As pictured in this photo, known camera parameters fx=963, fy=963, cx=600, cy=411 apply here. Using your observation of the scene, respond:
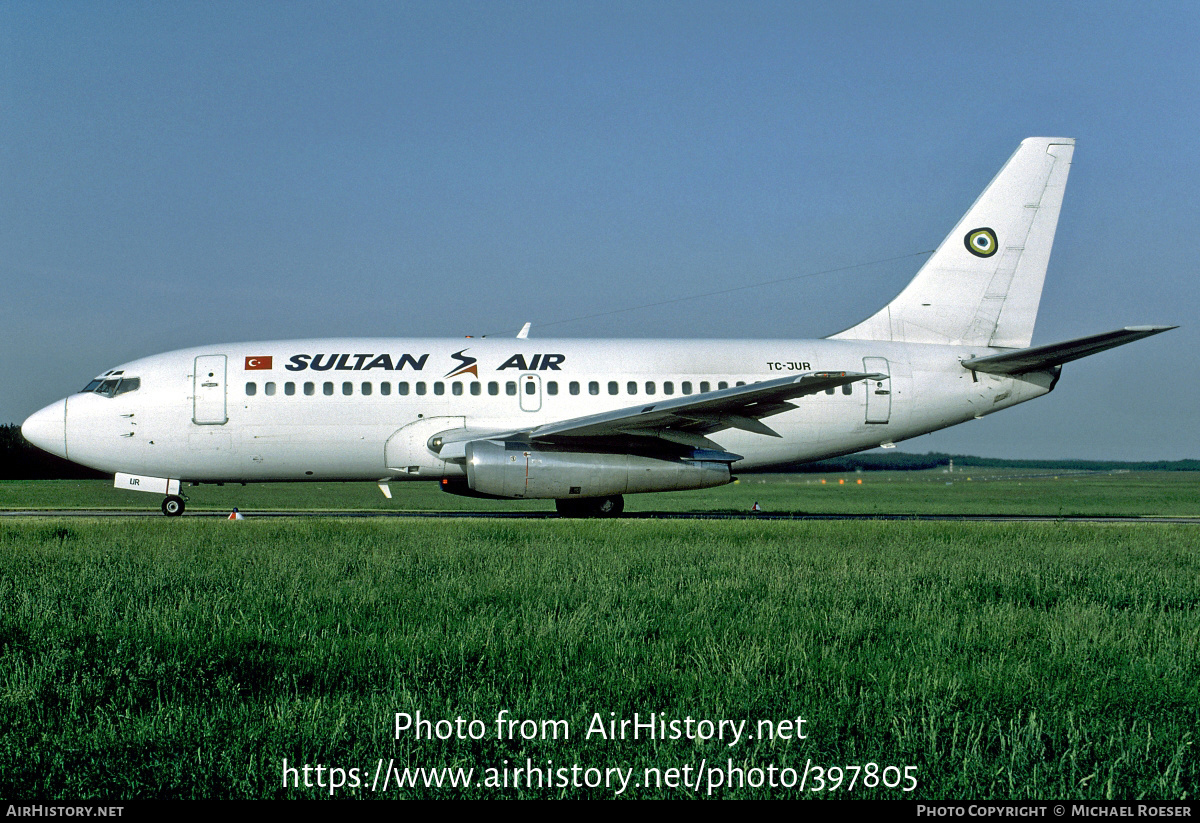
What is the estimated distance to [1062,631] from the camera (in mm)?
6176

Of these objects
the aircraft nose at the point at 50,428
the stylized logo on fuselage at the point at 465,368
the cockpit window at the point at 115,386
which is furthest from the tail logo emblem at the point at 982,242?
A: the aircraft nose at the point at 50,428

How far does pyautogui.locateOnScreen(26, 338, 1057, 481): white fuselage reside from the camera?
17.9 meters

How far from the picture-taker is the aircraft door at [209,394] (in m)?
17.8

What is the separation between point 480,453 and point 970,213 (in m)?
11.6

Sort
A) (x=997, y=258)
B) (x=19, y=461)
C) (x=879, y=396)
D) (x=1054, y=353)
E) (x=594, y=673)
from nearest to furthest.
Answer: (x=594, y=673), (x=1054, y=353), (x=879, y=396), (x=997, y=258), (x=19, y=461)

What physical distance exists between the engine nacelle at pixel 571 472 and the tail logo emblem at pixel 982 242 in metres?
7.53

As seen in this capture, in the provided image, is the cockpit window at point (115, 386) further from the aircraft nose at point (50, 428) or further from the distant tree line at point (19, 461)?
the distant tree line at point (19, 461)

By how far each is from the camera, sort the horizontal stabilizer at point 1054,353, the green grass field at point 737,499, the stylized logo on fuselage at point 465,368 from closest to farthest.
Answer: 1. the horizontal stabilizer at point 1054,353
2. the stylized logo on fuselage at point 465,368
3. the green grass field at point 737,499

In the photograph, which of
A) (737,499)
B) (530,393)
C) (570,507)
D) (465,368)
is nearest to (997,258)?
(530,393)

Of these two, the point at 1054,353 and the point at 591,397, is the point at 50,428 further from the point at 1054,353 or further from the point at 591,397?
the point at 1054,353

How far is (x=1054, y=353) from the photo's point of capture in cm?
1762

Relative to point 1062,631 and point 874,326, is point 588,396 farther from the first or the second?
point 1062,631

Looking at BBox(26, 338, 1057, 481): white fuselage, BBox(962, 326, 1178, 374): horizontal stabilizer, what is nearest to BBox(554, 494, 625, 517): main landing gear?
BBox(26, 338, 1057, 481): white fuselage

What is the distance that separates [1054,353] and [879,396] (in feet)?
10.6
